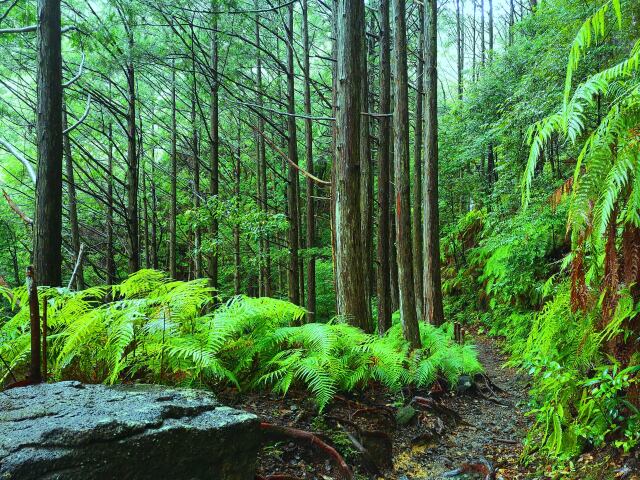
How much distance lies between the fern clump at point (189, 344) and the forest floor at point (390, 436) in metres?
0.18

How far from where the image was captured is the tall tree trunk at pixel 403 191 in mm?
7074

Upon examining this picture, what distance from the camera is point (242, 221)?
10.1 metres

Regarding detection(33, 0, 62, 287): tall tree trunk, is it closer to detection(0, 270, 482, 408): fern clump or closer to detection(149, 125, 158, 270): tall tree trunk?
detection(0, 270, 482, 408): fern clump

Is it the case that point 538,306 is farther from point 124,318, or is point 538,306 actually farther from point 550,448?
point 124,318

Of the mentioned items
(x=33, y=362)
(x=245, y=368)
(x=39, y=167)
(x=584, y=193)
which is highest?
(x=39, y=167)

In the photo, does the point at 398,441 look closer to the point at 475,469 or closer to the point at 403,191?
the point at 475,469

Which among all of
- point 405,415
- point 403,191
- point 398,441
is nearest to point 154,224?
point 403,191

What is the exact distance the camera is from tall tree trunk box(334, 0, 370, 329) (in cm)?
557

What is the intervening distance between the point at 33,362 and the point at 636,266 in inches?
144

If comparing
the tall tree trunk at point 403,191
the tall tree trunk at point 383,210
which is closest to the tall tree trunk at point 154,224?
the tall tree trunk at point 383,210

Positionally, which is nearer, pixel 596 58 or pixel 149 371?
pixel 149 371

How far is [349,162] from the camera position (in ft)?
18.5

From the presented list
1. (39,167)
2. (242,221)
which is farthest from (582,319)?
(242,221)

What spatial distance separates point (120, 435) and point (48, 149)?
4288mm
